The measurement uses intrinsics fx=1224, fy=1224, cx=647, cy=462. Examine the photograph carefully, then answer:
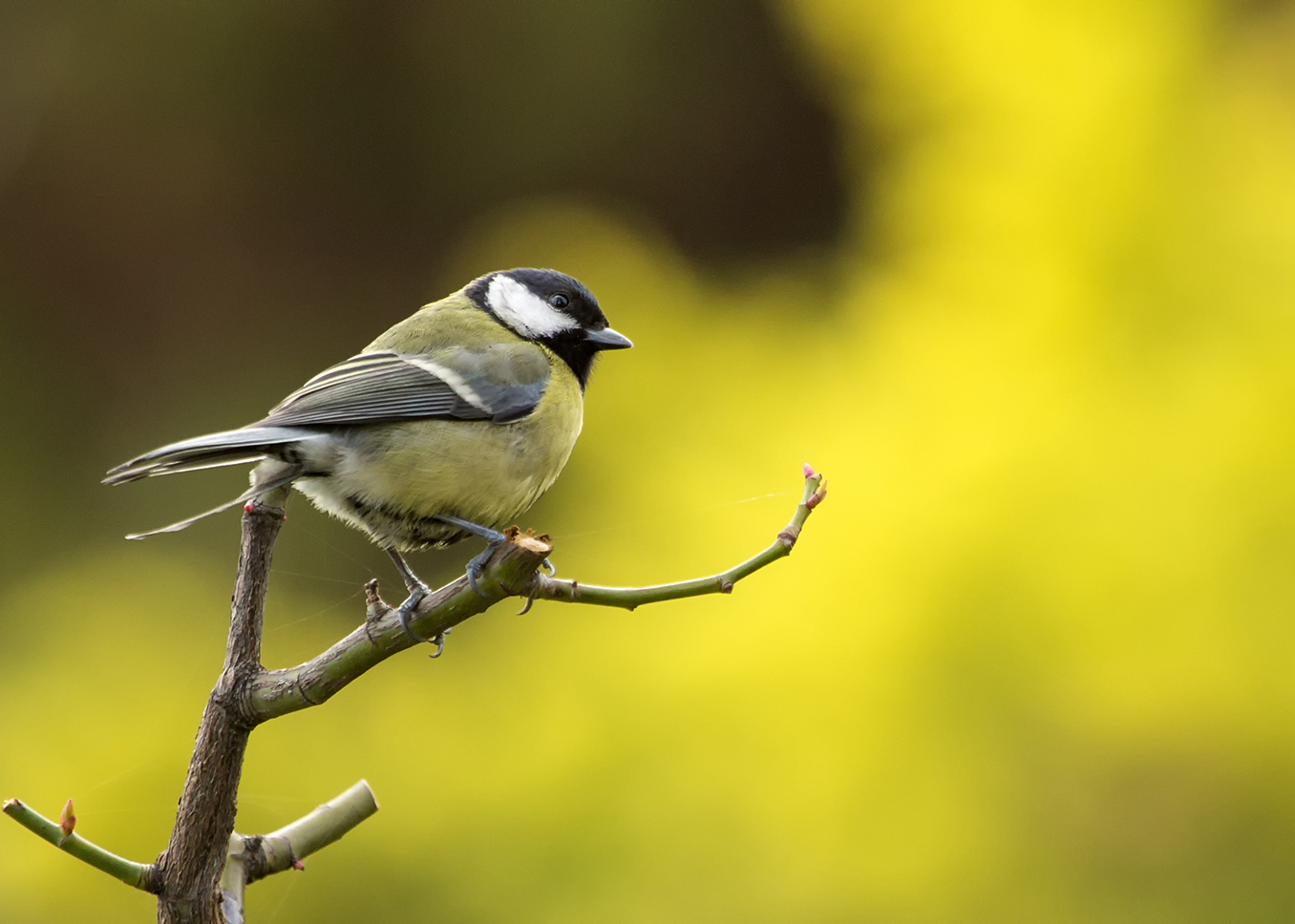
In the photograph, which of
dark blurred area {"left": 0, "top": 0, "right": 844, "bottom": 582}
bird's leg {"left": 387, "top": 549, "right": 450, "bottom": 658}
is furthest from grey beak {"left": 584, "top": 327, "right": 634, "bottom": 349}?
dark blurred area {"left": 0, "top": 0, "right": 844, "bottom": 582}

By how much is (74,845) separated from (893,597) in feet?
5.15

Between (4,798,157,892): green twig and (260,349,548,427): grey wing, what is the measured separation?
499 millimetres

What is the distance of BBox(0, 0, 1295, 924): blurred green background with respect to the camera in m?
2.12

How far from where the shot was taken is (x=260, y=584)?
1.00 meters

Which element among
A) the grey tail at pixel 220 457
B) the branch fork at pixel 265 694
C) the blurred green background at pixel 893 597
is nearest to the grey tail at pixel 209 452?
the grey tail at pixel 220 457

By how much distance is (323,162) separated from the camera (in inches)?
148

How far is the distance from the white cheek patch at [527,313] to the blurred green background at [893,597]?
0.71 meters

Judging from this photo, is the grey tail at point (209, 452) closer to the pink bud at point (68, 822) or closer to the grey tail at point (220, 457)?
the grey tail at point (220, 457)

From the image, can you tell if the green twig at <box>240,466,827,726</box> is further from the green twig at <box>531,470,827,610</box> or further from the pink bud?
the pink bud

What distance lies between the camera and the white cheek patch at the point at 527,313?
162cm

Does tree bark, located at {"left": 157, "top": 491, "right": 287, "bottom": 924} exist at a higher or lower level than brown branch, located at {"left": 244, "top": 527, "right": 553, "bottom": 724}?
lower

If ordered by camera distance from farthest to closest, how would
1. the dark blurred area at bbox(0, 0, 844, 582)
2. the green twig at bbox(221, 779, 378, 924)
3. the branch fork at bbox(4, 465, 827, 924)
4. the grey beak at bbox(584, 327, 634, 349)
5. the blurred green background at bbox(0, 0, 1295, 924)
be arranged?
the dark blurred area at bbox(0, 0, 844, 582), the blurred green background at bbox(0, 0, 1295, 924), the grey beak at bbox(584, 327, 634, 349), the green twig at bbox(221, 779, 378, 924), the branch fork at bbox(4, 465, 827, 924)

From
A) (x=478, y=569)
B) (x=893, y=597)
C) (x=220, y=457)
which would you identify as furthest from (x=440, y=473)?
(x=893, y=597)

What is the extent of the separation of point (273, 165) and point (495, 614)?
1.88 m
